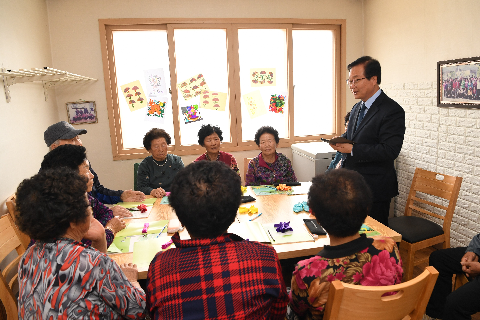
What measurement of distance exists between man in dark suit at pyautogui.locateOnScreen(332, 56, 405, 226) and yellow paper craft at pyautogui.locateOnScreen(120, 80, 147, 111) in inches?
97.1

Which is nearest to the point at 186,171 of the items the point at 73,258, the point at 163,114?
the point at 73,258

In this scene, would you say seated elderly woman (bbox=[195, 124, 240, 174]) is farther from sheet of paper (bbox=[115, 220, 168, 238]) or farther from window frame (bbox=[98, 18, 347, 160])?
sheet of paper (bbox=[115, 220, 168, 238])

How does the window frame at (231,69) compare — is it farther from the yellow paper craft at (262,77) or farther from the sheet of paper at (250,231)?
the sheet of paper at (250,231)

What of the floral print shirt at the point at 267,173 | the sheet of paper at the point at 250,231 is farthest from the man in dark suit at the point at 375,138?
the sheet of paper at the point at 250,231

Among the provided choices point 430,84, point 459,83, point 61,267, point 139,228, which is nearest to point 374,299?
point 61,267

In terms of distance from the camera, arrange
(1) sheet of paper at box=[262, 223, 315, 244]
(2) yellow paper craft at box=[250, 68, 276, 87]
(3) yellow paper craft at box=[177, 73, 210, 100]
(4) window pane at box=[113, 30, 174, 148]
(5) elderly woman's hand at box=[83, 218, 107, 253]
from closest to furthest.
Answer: (5) elderly woman's hand at box=[83, 218, 107, 253], (1) sheet of paper at box=[262, 223, 315, 244], (4) window pane at box=[113, 30, 174, 148], (3) yellow paper craft at box=[177, 73, 210, 100], (2) yellow paper craft at box=[250, 68, 276, 87]

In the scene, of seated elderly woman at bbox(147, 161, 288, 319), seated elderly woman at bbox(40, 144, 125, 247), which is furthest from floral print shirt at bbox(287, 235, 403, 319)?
seated elderly woman at bbox(40, 144, 125, 247)

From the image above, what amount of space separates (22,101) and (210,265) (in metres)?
2.59

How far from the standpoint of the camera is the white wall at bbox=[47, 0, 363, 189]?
354 centimetres

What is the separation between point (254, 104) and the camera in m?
4.13

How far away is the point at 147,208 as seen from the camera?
219 cm

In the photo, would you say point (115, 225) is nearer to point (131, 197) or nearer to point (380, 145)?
point (131, 197)

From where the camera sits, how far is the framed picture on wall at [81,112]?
367cm

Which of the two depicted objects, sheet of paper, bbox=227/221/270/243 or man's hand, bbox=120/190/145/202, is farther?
man's hand, bbox=120/190/145/202
